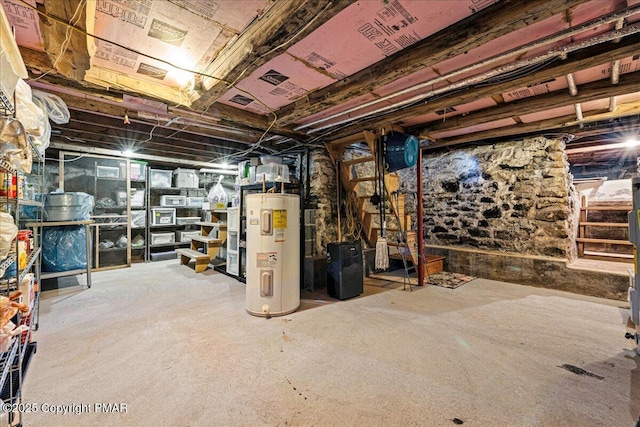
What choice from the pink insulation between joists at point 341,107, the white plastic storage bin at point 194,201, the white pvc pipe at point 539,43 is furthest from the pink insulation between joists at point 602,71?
the white plastic storage bin at point 194,201

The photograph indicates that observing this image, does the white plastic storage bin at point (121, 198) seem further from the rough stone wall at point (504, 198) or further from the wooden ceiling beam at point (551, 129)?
the wooden ceiling beam at point (551, 129)

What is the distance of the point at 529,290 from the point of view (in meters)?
3.65

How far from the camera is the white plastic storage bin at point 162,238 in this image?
5.86m

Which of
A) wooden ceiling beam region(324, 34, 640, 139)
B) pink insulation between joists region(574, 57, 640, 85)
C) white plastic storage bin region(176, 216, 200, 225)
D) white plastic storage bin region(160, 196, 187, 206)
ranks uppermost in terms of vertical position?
pink insulation between joists region(574, 57, 640, 85)

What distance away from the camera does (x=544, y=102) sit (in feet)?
9.23

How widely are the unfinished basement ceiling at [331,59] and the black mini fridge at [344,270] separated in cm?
158

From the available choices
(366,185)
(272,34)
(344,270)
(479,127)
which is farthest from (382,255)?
(272,34)

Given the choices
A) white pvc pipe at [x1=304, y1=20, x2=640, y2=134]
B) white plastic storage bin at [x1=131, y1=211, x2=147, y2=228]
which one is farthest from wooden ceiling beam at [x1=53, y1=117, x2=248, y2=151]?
white pvc pipe at [x1=304, y1=20, x2=640, y2=134]

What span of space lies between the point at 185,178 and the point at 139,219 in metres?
1.25

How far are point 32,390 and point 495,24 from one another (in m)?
3.53

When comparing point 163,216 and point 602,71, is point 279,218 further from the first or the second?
point 163,216

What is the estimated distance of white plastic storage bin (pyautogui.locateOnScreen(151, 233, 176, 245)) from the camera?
5.86 meters

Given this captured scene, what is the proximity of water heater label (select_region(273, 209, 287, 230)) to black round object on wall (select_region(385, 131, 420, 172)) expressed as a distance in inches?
64.9

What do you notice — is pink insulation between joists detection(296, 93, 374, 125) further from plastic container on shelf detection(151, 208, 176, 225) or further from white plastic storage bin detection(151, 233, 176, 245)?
white plastic storage bin detection(151, 233, 176, 245)
